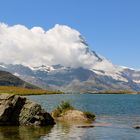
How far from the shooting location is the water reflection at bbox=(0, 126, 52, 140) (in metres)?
47.6

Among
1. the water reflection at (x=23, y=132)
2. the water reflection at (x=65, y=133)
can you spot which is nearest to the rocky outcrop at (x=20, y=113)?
the water reflection at (x=23, y=132)

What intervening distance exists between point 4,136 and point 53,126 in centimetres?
1355

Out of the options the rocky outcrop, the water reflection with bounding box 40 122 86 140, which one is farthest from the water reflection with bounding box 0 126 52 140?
the rocky outcrop

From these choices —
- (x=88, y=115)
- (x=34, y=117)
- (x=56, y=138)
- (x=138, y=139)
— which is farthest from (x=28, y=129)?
(x=88, y=115)

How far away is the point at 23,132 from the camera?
52.3 m

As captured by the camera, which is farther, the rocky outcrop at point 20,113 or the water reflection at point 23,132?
the rocky outcrop at point 20,113

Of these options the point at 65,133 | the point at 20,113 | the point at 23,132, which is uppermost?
the point at 20,113

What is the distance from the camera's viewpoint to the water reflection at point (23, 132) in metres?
47.6

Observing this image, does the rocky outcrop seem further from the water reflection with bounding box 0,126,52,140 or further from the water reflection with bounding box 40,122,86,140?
the water reflection with bounding box 40,122,86,140

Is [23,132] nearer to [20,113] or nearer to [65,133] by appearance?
[65,133]

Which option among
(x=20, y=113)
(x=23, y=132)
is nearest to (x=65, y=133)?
(x=23, y=132)

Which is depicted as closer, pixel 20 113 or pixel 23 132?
pixel 23 132

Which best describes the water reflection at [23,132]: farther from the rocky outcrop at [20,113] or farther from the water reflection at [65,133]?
the rocky outcrop at [20,113]

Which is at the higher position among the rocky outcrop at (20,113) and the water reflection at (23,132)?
the rocky outcrop at (20,113)
